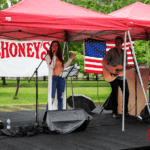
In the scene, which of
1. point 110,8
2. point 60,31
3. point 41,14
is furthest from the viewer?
point 110,8

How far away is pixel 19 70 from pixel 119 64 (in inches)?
249

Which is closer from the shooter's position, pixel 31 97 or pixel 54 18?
pixel 54 18

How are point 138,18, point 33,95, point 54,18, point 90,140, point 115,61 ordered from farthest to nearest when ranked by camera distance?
1. point 33,95
2. point 115,61
3. point 138,18
4. point 54,18
5. point 90,140

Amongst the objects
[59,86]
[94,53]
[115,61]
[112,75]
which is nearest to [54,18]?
[59,86]

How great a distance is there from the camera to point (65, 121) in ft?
19.8

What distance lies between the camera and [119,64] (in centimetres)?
771

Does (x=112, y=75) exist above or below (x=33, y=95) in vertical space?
above

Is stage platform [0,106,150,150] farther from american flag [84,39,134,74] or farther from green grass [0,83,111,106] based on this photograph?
green grass [0,83,111,106]

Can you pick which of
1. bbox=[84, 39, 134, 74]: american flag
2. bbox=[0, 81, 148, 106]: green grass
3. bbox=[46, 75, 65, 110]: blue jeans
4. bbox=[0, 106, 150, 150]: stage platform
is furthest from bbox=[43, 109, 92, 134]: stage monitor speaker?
bbox=[0, 81, 148, 106]: green grass

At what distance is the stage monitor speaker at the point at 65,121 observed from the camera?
602 centimetres

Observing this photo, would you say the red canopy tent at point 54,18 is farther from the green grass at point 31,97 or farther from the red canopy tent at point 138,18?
the green grass at point 31,97

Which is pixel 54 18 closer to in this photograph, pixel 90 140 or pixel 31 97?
pixel 90 140

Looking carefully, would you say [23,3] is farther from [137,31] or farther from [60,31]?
[137,31]

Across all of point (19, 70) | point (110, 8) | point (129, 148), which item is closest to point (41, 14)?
point (129, 148)
